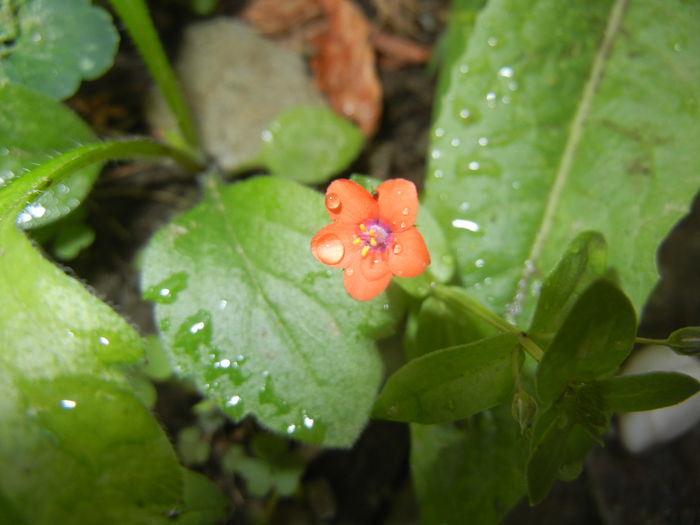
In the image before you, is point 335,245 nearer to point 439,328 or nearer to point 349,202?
point 349,202

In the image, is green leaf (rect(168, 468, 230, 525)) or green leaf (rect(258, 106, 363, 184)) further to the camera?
green leaf (rect(258, 106, 363, 184))

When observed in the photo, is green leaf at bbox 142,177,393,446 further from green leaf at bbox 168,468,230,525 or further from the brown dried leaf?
the brown dried leaf

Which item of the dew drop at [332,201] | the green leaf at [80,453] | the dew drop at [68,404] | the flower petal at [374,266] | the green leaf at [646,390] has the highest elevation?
the dew drop at [332,201]

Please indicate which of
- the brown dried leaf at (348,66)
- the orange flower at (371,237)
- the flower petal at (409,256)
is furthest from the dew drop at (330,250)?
the brown dried leaf at (348,66)

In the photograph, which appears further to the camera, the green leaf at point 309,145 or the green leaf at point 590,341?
the green leaf at point 309,145

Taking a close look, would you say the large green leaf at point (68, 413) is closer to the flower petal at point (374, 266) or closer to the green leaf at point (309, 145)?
the flower petal at point (374, 266)

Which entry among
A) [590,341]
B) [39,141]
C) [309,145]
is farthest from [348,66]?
[590,341]

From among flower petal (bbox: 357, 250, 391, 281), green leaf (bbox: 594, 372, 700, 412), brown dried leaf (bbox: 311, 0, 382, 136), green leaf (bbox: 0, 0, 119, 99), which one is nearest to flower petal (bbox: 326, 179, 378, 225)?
flower petal (bbox: 357, 250, 391, 281)
